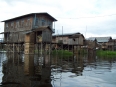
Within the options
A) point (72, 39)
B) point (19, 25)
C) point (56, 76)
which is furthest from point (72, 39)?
point (56, 76)

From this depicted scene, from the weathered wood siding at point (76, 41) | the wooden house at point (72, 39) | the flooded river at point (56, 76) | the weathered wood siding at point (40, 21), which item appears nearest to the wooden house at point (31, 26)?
the weathered wood siding at point (40, 21)

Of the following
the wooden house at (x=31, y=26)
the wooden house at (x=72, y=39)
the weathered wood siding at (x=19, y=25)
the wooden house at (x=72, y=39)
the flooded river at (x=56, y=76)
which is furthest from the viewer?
the wooden house at (x=72, y=39)

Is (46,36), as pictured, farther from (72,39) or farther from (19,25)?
(72,39)

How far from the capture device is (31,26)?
107 feet

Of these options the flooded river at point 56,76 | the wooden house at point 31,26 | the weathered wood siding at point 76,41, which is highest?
the wooden house at point 31,26

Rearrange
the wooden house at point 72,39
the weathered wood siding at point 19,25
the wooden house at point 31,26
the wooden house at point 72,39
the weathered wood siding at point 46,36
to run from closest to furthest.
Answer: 1. the weathered wood siding at point 46,36
2. the wooden house at point 31,26
3. the weathered wood siding at point 19,25
4. the wooden house at point 72,39
5. the wooden house at point 72,39

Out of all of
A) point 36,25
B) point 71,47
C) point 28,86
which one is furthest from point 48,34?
point 28,86

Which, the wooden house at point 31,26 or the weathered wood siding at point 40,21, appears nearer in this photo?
the wooden house at point 31,26

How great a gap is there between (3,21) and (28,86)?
34688mm

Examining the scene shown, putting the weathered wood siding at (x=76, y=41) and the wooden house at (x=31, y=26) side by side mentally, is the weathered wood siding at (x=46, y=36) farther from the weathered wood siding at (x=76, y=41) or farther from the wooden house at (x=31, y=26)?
the weathered wood siding at (x=76, y=41)

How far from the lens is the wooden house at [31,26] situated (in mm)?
31980

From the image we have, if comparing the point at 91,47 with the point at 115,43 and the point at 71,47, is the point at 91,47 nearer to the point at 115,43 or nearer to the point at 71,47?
the point at 71,47

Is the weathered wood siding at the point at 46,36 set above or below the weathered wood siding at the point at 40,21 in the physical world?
below

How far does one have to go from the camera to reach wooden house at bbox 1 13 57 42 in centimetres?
3198
